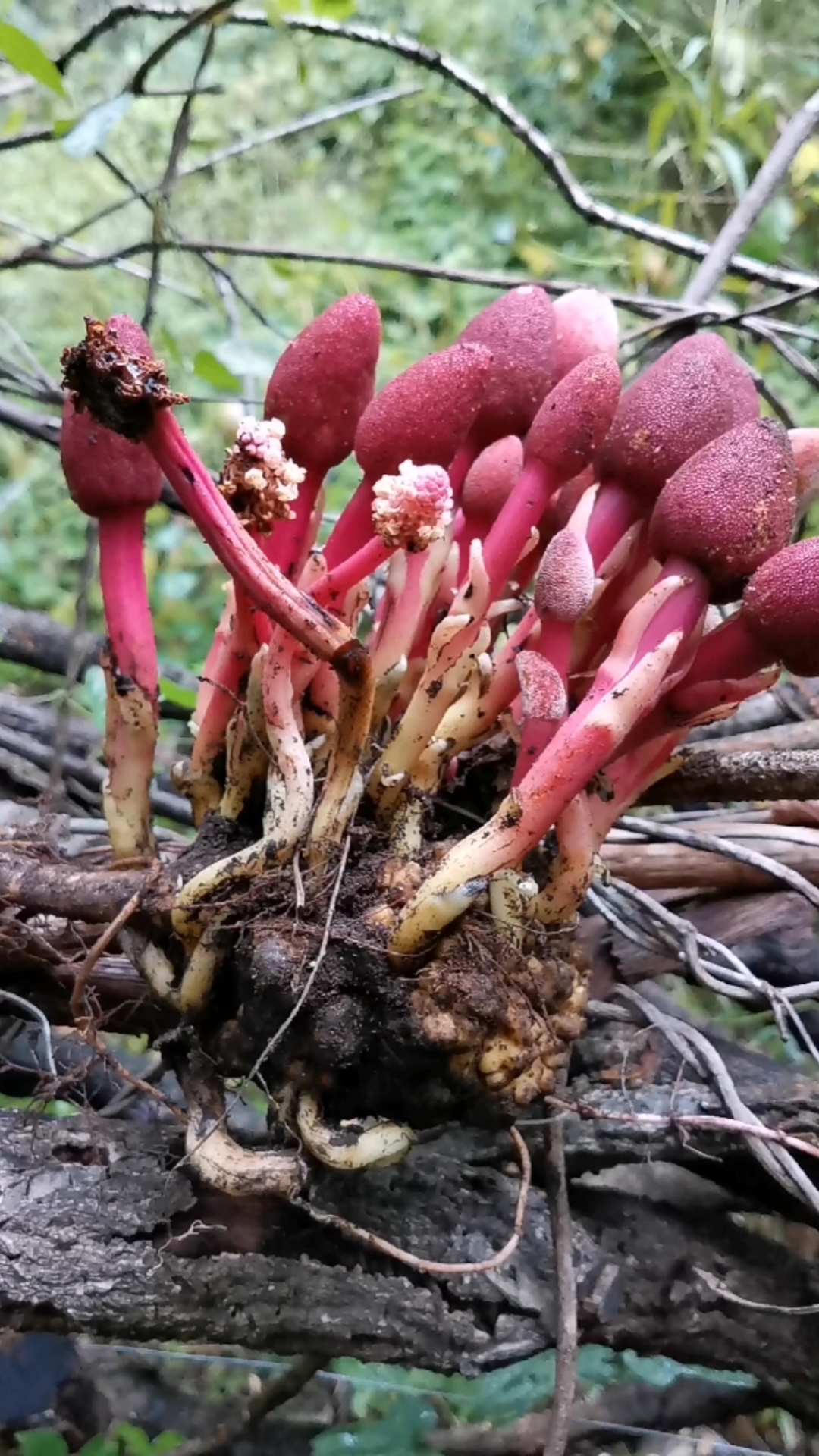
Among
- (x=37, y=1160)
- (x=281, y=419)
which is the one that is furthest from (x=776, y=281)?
(x=37, y=1160)

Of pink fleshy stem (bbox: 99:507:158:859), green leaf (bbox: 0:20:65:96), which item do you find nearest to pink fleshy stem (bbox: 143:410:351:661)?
pink fleshy stem (bbox: 99:507:158:859)

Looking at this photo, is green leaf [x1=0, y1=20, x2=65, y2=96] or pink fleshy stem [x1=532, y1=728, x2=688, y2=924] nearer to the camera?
pink fleshy stem [x1=532, y1=728, x2=688, y2=924]

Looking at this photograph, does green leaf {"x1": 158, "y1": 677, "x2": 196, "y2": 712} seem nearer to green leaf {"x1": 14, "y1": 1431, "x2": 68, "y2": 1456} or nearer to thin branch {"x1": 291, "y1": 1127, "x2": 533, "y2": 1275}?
thin branch {"x1": 291, "y1": 1127, "x2": 533, "y2": 1275}

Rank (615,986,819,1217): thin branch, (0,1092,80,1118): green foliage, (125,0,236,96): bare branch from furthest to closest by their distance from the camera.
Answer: (125,0,236,96): bare branch < (0,1092,80,1118): green foliage < (615,986,819,1217): thin branch

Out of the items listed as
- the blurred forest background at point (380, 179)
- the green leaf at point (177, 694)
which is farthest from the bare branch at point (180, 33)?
the blurred forest background at point (380, 179)

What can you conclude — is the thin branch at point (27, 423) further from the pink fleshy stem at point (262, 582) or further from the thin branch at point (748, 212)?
the thin branch at point (748, 212)

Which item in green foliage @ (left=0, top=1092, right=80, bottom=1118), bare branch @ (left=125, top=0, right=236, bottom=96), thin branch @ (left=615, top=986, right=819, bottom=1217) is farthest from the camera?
bare branch @ (left=125, top=0, right=236, bottom=96)

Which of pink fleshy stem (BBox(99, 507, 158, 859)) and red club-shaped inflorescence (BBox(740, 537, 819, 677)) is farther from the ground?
red club-shaped inflorescence (BBox(740, 537, 819, 677))

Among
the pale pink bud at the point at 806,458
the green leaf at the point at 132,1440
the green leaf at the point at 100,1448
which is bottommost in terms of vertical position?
the green leaf at the point at 132,1440
